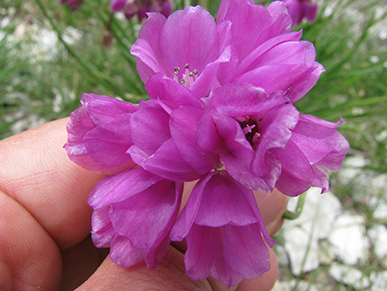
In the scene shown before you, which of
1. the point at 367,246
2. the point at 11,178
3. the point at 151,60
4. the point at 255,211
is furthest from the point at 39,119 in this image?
the point at 367,246

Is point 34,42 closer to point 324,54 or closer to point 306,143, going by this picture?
point 324,54

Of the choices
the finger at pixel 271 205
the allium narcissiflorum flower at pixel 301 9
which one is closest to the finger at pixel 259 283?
the finger at pixel 271 205

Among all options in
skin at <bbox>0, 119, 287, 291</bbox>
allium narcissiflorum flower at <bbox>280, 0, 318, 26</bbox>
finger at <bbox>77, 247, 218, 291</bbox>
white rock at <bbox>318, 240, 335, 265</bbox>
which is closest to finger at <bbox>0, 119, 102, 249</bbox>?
skin at <bbox>0, 119, 287, 291</bbox>

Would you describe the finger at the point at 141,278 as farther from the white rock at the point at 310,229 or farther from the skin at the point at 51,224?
the white rock at the point at 310,229

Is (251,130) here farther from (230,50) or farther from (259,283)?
(259,283)

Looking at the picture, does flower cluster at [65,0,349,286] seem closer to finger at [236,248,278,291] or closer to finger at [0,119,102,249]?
finger at [0,119,102,249]

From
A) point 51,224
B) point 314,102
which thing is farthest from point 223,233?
point 314,102
